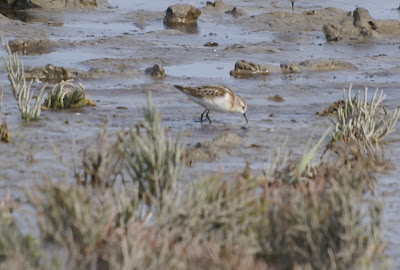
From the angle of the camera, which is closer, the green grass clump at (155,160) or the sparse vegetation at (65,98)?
the green grass clump at (155,160)

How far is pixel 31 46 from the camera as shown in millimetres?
17562

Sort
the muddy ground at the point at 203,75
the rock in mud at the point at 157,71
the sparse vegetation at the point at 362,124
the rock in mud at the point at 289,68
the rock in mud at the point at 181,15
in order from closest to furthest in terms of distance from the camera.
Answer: the muddy ground at the point at 203,75 < the sparse vegetation at the point at 362,124 < the rock in mud at the point at 157,71 < the rock in mud at the point at 289,68 < the rock in mud at the point at 181,15

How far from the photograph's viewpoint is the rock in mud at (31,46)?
17328mm

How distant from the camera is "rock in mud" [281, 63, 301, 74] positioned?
16.7 meters

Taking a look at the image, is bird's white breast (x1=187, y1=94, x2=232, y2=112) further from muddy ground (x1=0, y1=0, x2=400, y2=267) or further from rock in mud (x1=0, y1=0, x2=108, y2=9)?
rock in mud (x1=0, y1=0, x2=108, y2=9)

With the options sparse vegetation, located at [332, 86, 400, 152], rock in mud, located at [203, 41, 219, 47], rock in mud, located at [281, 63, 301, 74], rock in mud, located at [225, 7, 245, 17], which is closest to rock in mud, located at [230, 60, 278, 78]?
rock in mud, located at [281, 63, 301, 74]

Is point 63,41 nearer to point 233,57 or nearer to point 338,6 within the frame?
point 233,57

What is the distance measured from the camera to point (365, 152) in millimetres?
10062

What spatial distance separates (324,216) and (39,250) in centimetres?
211

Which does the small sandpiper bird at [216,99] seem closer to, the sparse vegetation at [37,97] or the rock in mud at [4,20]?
the sparse vegetation at [37,97]

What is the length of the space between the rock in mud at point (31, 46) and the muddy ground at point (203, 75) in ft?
0.09

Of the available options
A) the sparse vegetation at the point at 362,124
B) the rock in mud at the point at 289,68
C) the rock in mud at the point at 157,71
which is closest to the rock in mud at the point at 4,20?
the rock in mud at the point at 157,71

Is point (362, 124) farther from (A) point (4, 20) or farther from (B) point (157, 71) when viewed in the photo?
(A) point (4, 20)

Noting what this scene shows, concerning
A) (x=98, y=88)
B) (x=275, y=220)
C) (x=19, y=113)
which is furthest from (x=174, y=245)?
(x=98, y=88)
